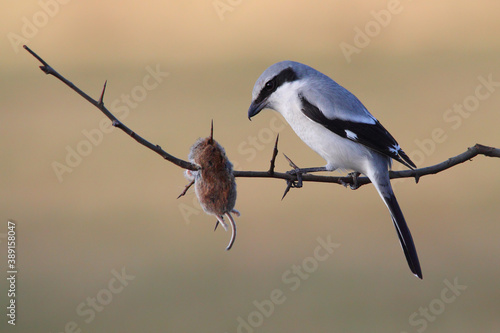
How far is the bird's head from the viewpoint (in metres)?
3.45

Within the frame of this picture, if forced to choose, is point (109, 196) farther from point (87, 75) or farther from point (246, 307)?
point (87, 75)

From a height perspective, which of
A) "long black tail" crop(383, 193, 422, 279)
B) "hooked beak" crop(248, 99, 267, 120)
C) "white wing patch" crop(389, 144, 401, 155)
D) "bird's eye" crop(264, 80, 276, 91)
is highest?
"bird's eye" crop(264, 80, 276, 91)

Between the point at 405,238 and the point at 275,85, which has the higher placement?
the point at 275,85

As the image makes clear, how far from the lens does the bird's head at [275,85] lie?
136 inches

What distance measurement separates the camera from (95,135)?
13.1m

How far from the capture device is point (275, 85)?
3.49 m

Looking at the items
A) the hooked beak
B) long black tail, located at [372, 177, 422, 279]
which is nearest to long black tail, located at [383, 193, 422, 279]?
long black tail, located at [372, 177, 422, 279]

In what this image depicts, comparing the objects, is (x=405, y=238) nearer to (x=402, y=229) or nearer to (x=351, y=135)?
(x=402, y=229)

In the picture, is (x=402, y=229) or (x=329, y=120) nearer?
(x=402, y=229)

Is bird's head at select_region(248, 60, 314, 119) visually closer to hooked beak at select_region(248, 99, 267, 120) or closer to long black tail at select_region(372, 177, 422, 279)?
hooked beak at select_region(248, 99, 267, 120)

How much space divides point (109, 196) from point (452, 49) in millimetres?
12384

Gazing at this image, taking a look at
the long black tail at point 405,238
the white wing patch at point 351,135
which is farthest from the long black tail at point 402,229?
the white wing patch at point 351,135

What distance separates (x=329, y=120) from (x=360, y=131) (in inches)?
7.5

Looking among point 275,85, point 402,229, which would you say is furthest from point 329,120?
point 402,229
